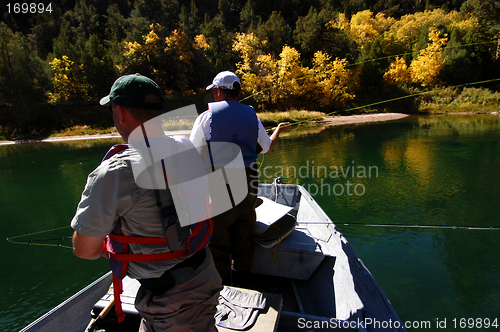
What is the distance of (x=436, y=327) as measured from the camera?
3627 millimetres

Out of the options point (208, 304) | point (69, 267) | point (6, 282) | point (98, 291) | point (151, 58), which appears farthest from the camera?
point (151, 58)

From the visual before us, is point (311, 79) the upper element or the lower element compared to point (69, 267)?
upper

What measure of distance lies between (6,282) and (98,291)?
3.90m

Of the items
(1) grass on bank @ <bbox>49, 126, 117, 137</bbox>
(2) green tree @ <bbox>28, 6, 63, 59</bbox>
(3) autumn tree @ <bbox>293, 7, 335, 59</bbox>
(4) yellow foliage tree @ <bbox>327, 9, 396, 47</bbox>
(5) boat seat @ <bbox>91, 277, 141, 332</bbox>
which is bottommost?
(5) boat seat @ <bbox>91, 277, 141, 332</bbox>

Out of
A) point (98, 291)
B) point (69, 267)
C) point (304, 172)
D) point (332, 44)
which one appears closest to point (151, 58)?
point (332, 44)

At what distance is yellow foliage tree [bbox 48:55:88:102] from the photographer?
3335 centimetres

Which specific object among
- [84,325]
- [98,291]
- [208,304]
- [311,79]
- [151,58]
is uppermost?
[151,58]

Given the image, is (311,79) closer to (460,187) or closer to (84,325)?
(460,187)

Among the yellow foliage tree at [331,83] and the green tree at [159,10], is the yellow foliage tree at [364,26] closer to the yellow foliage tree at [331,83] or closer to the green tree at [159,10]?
the yellow foliage tree at [331,83]

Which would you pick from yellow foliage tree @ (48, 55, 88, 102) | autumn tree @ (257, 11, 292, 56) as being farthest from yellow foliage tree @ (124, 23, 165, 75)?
autumn tree @ (257, 11, 292, 56)

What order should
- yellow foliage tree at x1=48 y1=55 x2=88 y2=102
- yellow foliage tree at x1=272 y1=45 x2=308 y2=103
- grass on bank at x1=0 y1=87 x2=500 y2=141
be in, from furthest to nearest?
yellow foliage tree at x1=48 y1=55 x2=88 y2=102, yellow foliage tree at x1=272 y1=45 x2=308 y2=103, grass on bank at x1=0 y1=87 x2=500 y2=141

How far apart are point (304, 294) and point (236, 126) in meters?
1.91

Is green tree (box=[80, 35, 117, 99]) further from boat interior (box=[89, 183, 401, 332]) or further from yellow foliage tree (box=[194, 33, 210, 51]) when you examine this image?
boat interior (box=[89, 183, 401, 332])

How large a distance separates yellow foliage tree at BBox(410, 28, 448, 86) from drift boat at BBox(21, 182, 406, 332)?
1433 inches
